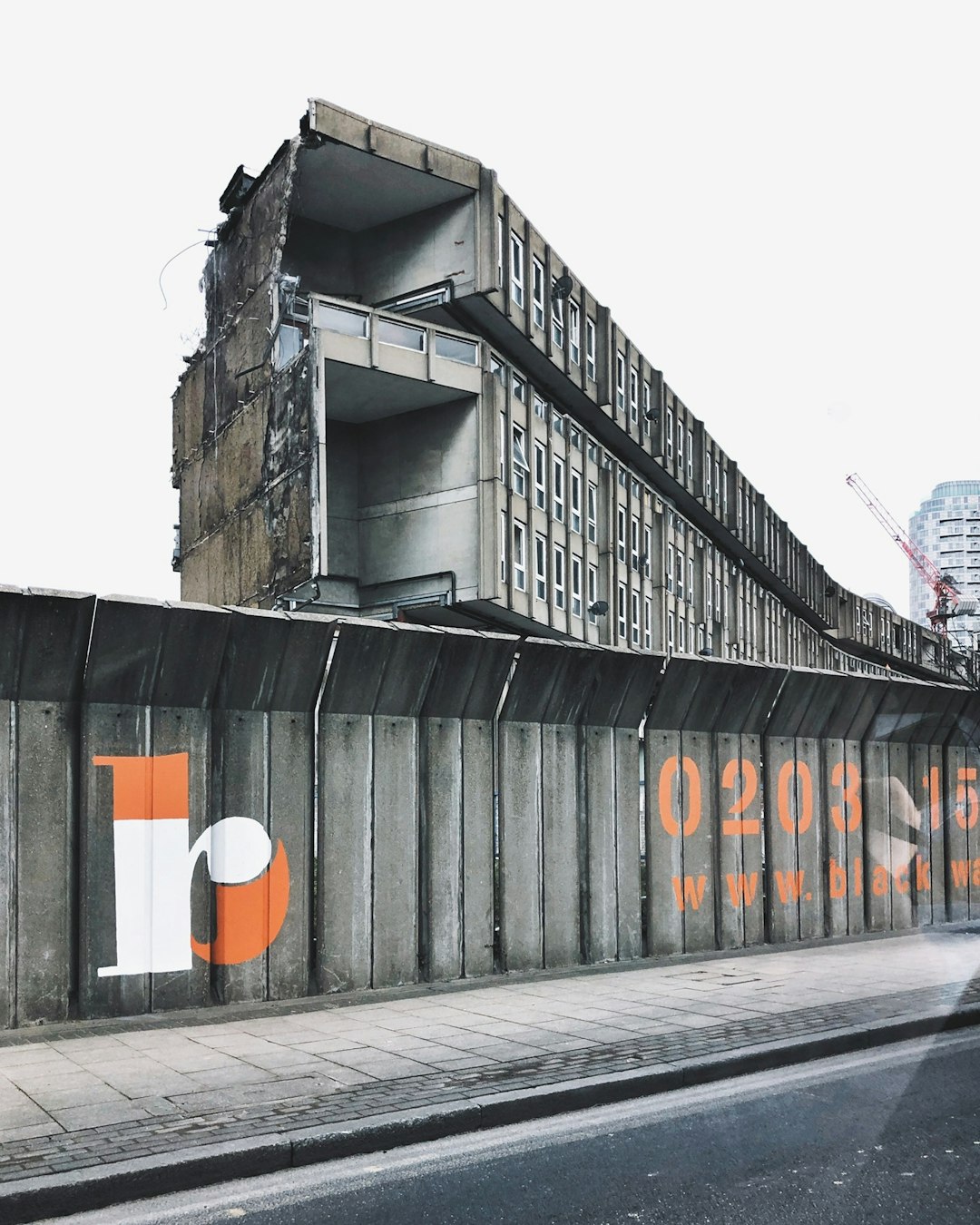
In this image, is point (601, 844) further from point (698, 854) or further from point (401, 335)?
point (401, 335)

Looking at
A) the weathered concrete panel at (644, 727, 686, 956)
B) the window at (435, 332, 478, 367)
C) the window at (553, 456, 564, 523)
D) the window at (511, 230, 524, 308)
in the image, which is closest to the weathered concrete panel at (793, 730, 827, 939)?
the weathered concrete panel at (644, 727, 686, 956)

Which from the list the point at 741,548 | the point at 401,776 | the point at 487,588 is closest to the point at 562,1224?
the point at 401,776

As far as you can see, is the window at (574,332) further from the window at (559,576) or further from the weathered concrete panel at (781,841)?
the weathered concrete panel at (781,841)

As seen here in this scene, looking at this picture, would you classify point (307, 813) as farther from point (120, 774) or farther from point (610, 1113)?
point (610, 1113)

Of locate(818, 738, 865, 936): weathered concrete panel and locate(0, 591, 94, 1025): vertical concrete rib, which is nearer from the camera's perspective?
locate(0, 591, 94, 1025): vertical concrete rib

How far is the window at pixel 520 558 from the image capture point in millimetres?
42000

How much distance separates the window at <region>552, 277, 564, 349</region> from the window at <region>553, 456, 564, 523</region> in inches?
164

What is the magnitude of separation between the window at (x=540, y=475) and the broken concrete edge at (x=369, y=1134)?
1467 inches

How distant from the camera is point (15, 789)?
27.0 feet

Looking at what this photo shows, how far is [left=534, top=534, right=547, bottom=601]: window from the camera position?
145ft

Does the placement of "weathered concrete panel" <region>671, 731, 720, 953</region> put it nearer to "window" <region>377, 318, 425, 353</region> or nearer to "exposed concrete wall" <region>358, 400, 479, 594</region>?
"exposed concrete wall" <region>358, 400, 479, 594</region>

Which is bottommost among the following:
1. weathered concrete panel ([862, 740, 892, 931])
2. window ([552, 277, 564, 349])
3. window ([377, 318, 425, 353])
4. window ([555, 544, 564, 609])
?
weathered concrete panel ([862, 740, 892, 931])

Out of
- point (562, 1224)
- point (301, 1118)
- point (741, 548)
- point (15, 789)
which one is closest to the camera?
point (562, 1224)

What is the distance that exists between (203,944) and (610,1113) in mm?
3433
